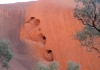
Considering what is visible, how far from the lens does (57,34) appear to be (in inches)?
926

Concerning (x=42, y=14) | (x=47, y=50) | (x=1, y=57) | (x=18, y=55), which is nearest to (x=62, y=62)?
(x=47, y=50)

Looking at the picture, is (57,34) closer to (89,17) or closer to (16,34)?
(16,34)

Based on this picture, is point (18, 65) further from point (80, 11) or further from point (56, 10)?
point (80, 11)

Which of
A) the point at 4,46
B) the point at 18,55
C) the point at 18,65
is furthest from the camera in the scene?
the point at 18,55

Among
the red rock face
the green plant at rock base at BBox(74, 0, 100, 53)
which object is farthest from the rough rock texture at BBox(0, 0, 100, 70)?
the green plant at rock base at BBox(74, 0, 100, 53)

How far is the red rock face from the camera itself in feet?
68.3

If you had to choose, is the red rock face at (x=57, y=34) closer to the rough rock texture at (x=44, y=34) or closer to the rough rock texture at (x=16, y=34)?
the rough rock texture at (x=44, y=34)

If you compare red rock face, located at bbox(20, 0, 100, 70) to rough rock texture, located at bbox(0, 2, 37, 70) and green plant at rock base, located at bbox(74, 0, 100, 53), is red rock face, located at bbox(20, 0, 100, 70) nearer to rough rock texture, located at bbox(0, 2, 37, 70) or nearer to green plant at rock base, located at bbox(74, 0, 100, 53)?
rough rock texture, located at bbox(0, 2, 37, 70)

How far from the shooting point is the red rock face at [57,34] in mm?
20812

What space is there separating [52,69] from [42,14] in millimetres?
12893

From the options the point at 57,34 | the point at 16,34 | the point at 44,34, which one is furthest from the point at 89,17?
the point at 16,34

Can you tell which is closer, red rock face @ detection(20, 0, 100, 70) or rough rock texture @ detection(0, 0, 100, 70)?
red rock face @ detection(20, 0, 100, 70)

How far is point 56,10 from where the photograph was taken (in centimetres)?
2458


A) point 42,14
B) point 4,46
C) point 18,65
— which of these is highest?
point 42,14
